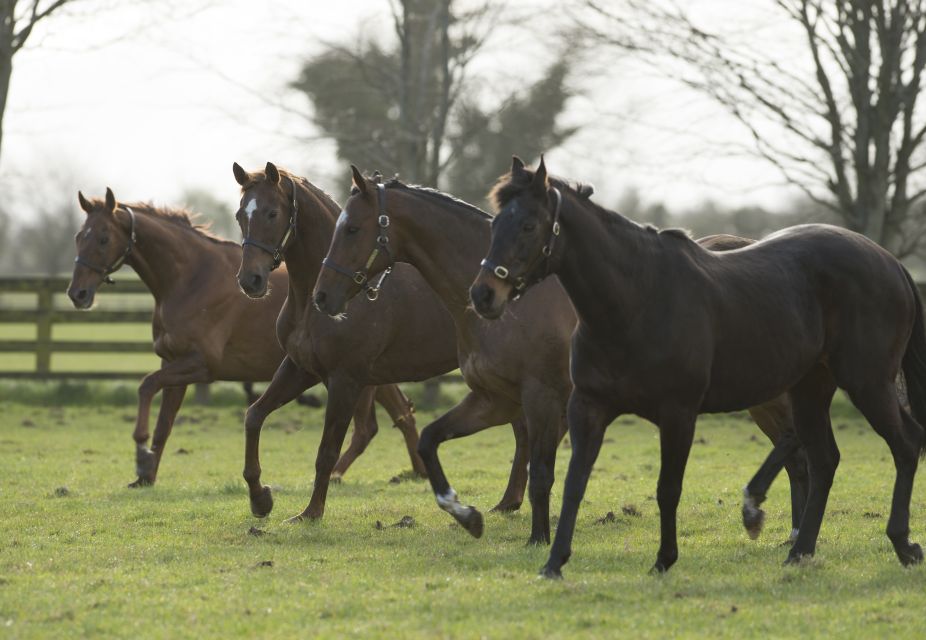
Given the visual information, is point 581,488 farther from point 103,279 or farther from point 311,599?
point 103,279

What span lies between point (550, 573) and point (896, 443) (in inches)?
80.0

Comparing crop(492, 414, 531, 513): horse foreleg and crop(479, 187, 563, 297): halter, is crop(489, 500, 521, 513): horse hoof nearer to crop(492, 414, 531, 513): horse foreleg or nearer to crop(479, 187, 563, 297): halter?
crop(492, 414, 531, 513): horse foreleg

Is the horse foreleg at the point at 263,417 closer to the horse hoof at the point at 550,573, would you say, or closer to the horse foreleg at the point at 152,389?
the horse foreleg at the point at 152,389

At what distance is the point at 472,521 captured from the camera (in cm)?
733

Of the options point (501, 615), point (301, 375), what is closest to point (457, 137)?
point (301, 375)

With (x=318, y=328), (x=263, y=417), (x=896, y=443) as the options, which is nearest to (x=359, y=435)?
(x=263, y=417)

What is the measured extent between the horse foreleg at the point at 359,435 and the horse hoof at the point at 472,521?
11.2 feet

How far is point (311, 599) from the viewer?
563 cm

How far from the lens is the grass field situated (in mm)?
5207

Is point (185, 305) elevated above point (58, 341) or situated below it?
above

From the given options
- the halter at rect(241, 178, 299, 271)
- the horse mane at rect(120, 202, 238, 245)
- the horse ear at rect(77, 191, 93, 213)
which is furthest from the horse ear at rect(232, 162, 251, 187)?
the horse ear at rect(77, 191, 93, 213)

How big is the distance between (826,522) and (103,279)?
256 inches

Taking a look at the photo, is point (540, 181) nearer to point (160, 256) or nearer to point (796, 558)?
point (796, 558)

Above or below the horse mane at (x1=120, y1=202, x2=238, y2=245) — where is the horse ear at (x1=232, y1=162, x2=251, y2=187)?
above
